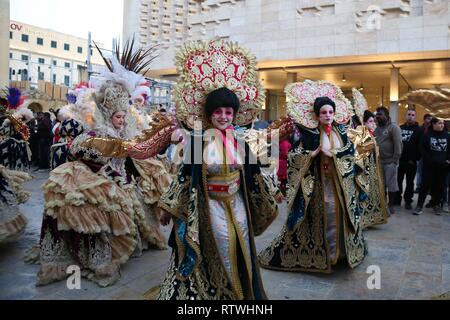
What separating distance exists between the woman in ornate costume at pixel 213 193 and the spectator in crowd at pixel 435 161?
17.1ft

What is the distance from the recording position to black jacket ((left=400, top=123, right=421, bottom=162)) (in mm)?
7633

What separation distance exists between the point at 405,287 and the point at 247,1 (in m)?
15.4

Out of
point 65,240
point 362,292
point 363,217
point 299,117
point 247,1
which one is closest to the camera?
point 362,292

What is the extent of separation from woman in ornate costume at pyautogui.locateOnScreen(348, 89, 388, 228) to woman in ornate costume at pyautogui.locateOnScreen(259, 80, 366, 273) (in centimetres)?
98

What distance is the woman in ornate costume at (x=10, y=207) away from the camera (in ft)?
14.5

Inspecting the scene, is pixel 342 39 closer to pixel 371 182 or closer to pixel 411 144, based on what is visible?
pixel 411 144

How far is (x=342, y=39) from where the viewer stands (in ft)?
48.2

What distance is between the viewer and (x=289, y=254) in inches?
161

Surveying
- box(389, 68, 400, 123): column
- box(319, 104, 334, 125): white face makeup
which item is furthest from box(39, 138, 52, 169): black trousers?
box(389, 68, 400, 123): column

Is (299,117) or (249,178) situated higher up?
(299,117)

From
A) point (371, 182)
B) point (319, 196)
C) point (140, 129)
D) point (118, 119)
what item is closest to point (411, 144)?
point (371, 182)

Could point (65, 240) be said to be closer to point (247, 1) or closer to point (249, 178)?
point (249, 178)

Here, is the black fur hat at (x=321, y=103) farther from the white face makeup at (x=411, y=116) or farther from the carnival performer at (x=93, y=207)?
the white face makeup at (x=411, y=116)
